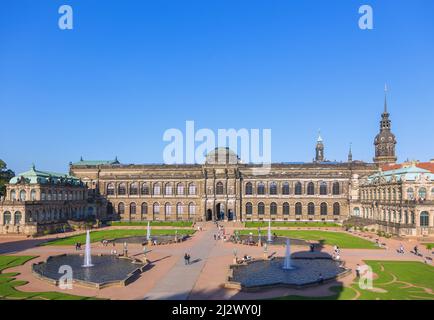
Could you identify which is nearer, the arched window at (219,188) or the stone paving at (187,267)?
the stone paving at (187,267)

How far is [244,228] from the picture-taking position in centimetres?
7950

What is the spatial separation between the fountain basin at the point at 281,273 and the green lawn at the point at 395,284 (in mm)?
2971

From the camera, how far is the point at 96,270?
38312 millimetres

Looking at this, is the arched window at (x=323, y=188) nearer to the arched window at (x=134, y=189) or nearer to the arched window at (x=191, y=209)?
the arched window at (x=191, y=209)

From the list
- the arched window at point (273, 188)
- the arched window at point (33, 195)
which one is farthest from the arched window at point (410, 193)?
the arched window at point (33, 195)

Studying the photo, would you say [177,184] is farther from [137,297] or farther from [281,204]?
[137,297]

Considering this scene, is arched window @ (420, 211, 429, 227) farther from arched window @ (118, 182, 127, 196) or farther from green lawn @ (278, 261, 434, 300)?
arched window @ (118, 182, 127, 196)

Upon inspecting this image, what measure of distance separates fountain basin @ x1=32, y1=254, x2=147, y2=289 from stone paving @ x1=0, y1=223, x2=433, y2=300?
673 millimetres

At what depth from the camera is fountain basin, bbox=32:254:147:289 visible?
106 feet

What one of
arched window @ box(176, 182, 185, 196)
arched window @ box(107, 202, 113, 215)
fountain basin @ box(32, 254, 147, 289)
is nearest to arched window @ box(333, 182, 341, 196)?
arched window @ box(176, 182, 185, 196)

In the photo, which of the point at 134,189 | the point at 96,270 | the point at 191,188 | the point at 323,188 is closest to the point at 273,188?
the point at 323,188

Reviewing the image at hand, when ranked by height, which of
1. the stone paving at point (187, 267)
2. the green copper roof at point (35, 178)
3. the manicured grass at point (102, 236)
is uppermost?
the green copper roof at point (35, 178)

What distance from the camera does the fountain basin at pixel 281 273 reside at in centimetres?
3116
